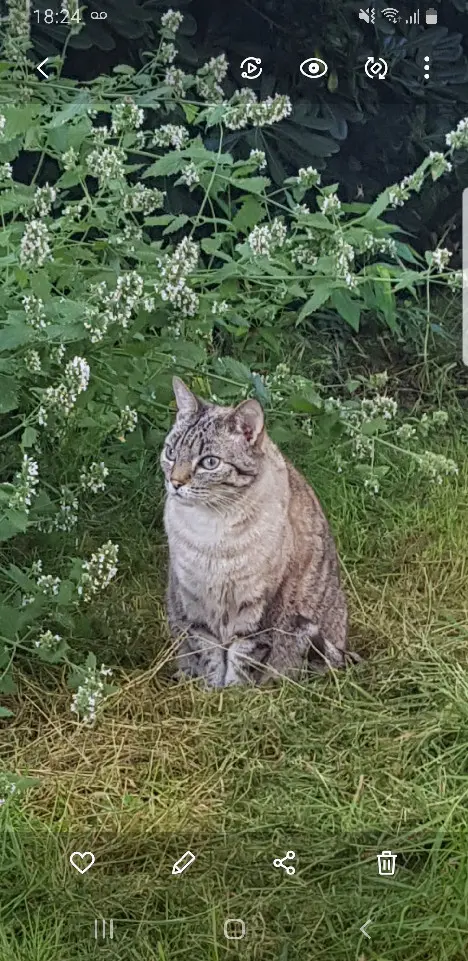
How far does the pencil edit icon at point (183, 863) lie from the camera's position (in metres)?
1.14

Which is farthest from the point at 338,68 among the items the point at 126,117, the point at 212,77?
the point at 126,117

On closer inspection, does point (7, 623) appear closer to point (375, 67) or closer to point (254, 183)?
point (254, 183)

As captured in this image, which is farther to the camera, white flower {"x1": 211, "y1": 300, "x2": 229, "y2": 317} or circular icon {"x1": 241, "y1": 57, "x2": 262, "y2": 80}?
white flower {"x1": 211, "y1": 300, "x2": 229, "y2": 317}

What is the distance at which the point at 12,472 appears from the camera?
1486mm

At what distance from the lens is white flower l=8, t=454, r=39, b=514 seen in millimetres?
1324

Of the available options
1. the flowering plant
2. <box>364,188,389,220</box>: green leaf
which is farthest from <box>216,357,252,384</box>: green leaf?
<box>364,188,389,220</box>: green leaf

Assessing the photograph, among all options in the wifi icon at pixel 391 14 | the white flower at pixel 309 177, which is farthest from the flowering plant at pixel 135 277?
the wifi icon at pixel 391 14

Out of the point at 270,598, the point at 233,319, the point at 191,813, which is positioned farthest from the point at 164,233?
the point at 191,813

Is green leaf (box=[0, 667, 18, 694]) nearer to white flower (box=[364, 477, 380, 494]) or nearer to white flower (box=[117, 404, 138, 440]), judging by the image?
white flower (box=[117, 404, 138, 440])

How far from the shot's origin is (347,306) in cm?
132

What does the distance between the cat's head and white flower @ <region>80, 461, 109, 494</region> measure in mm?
67

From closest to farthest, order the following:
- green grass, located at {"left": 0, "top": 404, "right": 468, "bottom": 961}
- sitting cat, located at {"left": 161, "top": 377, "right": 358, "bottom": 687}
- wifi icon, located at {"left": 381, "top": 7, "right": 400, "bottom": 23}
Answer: green grass, located at {"left": 0, "top": 404, "right": 468, "bottom": 961}
wifi icon, located at {"left": 381, "top": 7, "right": 400, "bottom": 23}
sitting cat, located at {"left": 161, "top": 377, "right": 358, "bottom": 687}

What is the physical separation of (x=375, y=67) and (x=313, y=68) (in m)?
0.06

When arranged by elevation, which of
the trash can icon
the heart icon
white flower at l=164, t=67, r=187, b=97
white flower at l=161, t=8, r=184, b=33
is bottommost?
the heart icon
